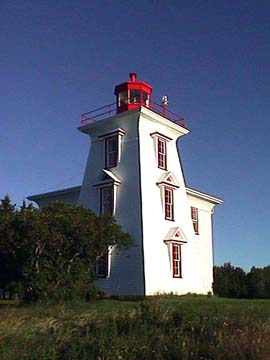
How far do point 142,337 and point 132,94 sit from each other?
75.6 feet

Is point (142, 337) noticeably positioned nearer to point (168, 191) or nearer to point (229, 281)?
point (168, 191)

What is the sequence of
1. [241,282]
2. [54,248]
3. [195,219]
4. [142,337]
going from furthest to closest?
[241,282] → [195,219] → [54,248] → [142,337]

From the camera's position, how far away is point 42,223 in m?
24.1

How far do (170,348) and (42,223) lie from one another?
14665 millimetres

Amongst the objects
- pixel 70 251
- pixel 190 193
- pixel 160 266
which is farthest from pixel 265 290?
pixel 70 251

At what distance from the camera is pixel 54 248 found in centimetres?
2481

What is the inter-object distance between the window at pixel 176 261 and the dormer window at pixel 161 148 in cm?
458

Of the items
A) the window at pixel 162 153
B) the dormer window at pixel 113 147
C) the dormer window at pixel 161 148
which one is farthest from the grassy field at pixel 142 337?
the window at pixel 162 153

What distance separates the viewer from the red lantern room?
3222 centimetres

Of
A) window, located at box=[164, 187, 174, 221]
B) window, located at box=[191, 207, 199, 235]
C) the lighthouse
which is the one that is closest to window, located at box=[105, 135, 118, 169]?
the lighthouse

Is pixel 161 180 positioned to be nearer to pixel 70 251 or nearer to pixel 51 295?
pixel 70 251

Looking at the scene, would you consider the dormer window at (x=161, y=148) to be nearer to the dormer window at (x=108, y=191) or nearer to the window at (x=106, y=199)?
the dormer window at (x=108, y=191)

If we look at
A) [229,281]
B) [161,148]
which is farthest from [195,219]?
[161,148]

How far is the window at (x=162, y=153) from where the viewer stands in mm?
31844
